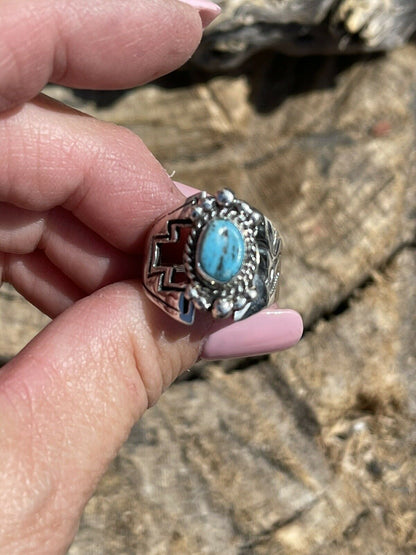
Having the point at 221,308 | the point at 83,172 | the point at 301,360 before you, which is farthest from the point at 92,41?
the point at 301,360

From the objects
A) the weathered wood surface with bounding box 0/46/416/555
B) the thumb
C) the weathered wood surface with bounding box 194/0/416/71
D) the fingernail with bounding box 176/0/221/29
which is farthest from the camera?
the weathered wood surface with bounding box 194/0/416/71

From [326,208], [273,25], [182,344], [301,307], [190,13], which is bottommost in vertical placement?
[301,307]

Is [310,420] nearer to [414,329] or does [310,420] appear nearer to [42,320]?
[414,329]

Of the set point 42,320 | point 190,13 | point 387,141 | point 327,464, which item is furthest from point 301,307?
point 190,13

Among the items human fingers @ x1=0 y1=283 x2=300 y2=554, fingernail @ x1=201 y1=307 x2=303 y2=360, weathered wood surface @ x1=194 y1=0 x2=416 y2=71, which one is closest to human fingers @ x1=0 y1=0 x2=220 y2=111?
human fingers @ x1=0 y1=283 x2=300 y2=554

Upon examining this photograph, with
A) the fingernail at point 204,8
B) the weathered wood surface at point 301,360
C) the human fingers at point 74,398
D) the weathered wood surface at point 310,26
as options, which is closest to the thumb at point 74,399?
the human fingers at point 74,398

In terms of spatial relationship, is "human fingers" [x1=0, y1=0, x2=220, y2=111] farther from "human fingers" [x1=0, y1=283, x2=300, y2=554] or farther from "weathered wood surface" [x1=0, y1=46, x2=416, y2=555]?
"weathered wood surface" [x1=0, y1=46, x2=416, y2=555]
